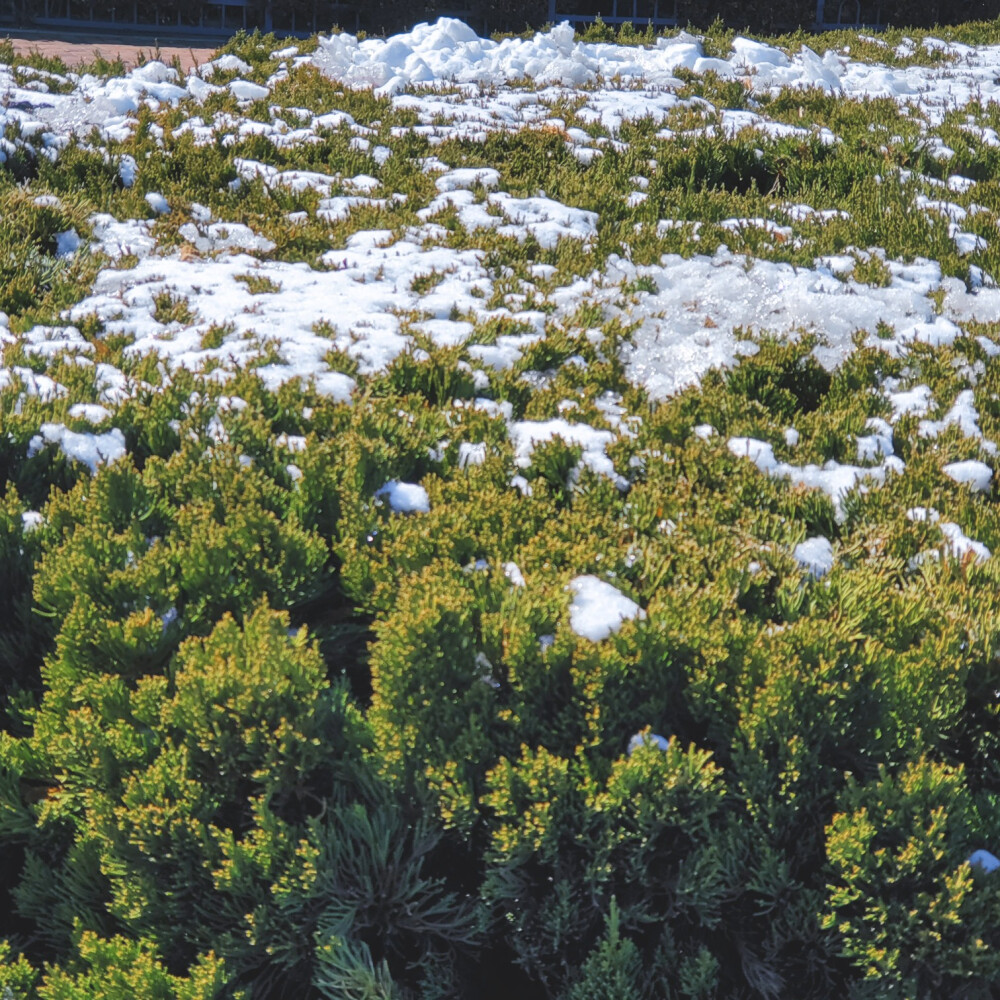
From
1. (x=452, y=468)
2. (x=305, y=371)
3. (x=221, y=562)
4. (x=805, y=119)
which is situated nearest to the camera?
(x=221, y=562)

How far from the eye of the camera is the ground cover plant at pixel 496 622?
2.44 metres

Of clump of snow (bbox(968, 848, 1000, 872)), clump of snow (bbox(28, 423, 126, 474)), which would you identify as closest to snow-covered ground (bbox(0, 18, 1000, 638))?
clump of snow (bbox(28, 423, 126, 474))

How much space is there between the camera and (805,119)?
27.9 feet

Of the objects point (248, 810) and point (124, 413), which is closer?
point (248, 810)

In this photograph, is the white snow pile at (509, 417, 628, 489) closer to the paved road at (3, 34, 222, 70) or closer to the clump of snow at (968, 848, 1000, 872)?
the clump of snow at (968, 848, 1000, 872)

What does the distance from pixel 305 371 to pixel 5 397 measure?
1.25 meters

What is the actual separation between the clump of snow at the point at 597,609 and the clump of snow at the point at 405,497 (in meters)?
0.84

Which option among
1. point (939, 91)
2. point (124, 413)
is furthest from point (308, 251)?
point (939, 91)

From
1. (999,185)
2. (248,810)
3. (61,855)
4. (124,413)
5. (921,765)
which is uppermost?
(999,185)

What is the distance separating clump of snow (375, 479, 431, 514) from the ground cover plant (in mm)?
15

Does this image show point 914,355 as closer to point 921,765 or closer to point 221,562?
point 921,765

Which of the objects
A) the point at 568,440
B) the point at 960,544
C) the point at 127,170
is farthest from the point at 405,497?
the point at 127,170

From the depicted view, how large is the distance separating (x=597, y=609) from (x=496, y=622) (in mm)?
305

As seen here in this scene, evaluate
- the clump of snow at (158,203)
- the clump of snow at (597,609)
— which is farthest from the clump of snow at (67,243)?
the clump of snow at (597,609)
